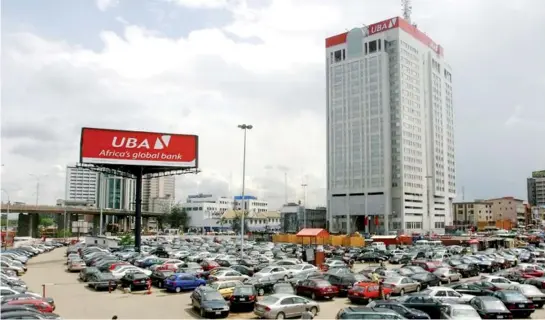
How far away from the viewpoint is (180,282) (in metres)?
32.0

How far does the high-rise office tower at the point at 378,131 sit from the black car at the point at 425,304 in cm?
12370

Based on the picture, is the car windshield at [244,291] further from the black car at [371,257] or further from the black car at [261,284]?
the black car at [371,257]

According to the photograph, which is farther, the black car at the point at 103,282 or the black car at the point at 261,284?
the black car at the point at 103,282

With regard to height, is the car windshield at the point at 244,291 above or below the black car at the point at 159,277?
above

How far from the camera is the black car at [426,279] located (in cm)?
3353

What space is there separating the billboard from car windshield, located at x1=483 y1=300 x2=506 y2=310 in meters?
44.6

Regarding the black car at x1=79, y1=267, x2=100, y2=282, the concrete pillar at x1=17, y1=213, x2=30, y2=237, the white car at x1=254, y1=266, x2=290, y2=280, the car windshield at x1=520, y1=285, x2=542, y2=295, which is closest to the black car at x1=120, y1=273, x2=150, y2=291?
the black car at x1=79, y1=267, x2=100, y2=282

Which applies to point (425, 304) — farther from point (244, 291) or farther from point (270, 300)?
point (244, 291)

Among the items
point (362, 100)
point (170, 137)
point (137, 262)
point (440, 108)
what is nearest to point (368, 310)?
point (137, 262)

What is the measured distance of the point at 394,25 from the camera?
152 meters

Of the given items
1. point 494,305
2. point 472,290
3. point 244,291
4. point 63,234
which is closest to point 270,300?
point 244,291

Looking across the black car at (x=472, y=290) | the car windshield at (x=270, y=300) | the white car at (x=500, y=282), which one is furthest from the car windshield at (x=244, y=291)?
the white car at (x=500, y=282)

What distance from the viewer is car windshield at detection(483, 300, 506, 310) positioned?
873 inches

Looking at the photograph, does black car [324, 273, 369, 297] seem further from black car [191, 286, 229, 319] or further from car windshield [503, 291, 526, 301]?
black car [191, 286, 229, 319]
